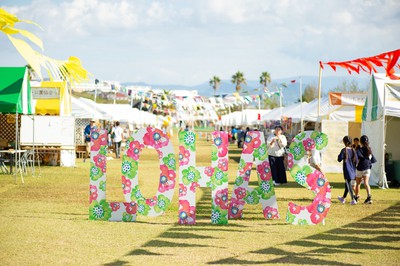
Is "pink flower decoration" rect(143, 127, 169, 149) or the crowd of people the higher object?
"pink flower decoration" rect(143, 127, 169, 149)

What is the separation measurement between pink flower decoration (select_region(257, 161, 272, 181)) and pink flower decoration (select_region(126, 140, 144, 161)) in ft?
7.78

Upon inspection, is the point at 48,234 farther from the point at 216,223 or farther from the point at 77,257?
the point at 216,223

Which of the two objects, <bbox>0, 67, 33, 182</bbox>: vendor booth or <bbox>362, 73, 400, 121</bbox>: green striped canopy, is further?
<bbox>362, 73, 400, 121</bbox>: green striped canopy

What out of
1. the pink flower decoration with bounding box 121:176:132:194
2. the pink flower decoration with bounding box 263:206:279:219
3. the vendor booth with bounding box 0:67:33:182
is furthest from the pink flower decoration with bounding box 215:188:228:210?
the vendor booth with bounding box 0:67:33:182

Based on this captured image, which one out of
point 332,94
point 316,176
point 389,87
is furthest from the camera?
point 332,94

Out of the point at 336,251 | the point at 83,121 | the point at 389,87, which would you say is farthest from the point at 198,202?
the point at 83,121

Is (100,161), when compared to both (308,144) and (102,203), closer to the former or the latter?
(102,203)

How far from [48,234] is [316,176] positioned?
5139mm

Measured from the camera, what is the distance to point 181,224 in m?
11.9

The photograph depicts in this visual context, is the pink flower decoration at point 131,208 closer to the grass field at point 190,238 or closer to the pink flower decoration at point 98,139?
the grass field at point 190,238

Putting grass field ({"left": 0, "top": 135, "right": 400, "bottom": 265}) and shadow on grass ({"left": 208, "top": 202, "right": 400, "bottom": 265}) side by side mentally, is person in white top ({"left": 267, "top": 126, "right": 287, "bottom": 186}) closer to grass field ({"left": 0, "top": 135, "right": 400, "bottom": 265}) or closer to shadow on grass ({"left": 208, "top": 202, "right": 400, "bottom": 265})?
grass field ({"left": 0, "top": 135, "right": 400, "bottom": 265})

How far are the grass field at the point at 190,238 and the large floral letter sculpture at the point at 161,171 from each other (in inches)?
11.7

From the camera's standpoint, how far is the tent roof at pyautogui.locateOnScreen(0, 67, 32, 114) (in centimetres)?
2009

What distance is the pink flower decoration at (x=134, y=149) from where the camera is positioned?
1243 centimetres
